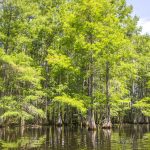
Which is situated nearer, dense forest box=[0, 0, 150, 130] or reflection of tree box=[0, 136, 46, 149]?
reflection of tree box=[0, 136, 46, 149]

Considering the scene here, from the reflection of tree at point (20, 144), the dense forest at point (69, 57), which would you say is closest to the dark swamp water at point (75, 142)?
the reflection of tree at point (20, 144)

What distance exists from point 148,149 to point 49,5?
114 feet

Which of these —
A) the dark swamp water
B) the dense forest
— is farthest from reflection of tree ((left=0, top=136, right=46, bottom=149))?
the dense forest

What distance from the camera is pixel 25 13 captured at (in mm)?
37719

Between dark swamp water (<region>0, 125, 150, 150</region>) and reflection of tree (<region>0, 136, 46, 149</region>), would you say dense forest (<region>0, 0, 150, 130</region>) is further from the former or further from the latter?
reflection of tree (<region>0, 136, 46, 149</region>)

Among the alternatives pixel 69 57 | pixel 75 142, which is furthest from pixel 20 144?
pixel 69 57

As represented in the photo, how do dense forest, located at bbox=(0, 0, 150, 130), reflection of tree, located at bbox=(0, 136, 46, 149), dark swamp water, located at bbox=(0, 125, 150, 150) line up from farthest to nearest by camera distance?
dense forest, located at bbox=(0, 0, 150, 130), reflection of tree, located at bbox=(0, 136, 46, 149), dark swamp water, located at bbox=(0, 125, 150, 150)

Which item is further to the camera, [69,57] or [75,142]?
[69,57]

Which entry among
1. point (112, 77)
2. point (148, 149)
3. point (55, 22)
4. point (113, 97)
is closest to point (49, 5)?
point (55, 22)

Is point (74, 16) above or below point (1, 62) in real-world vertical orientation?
above

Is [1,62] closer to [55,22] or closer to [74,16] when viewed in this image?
[74,16]

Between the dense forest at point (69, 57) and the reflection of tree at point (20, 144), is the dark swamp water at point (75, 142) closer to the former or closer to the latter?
the reflection of tree at point (20, 144)

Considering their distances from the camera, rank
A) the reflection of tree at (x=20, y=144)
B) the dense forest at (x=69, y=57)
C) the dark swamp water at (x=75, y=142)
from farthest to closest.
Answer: the dense forest at (x=69, y=57) < the reflection of tree at (x=20, y=144) < the dark swamp water at (x=75, y=142)

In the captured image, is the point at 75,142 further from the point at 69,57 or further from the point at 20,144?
the point at 69,57
